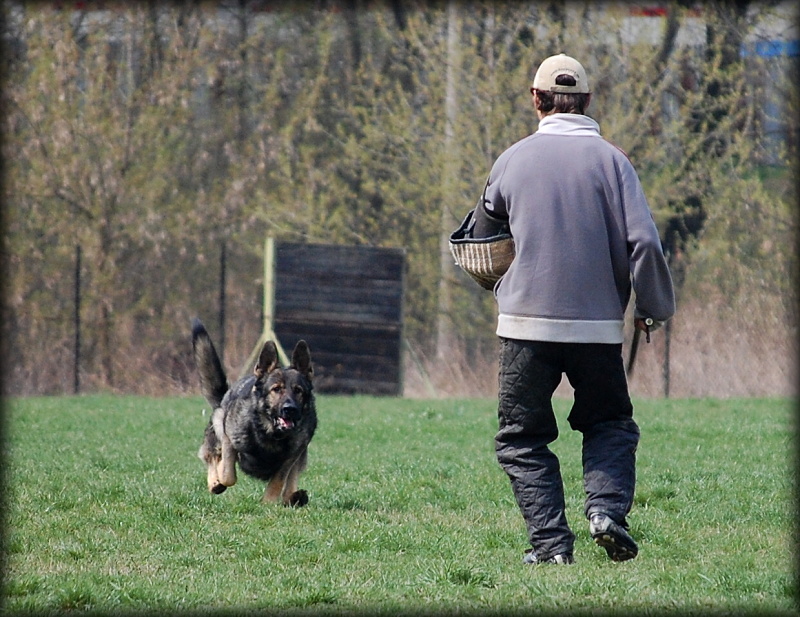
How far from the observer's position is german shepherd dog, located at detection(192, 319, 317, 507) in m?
6.79

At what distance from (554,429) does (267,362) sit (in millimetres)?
2461

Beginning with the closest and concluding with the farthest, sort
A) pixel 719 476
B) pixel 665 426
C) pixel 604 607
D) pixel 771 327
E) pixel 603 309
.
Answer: pixel 604 607
pixel 603 309
pixel 719 476
pixel 665 426
pixel 771 327

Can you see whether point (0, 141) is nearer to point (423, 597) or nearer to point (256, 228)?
point (256, 228)

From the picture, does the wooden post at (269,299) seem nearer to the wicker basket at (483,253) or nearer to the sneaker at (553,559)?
the wicker basket at (483,253)

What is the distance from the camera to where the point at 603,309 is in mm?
4949

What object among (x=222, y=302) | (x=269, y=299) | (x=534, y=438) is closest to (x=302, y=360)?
(x=534, y=438)

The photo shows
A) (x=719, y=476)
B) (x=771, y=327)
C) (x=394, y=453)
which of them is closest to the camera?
(x=719, y=476)

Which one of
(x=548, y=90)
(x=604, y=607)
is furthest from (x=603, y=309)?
(x=604, y=607)

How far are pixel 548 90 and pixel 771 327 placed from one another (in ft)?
47.8

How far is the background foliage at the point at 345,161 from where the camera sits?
20.3 meters

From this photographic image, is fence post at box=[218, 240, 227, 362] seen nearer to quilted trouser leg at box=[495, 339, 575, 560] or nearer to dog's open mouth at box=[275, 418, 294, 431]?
dog's open mouth at box=[275, 418, 294, 431]

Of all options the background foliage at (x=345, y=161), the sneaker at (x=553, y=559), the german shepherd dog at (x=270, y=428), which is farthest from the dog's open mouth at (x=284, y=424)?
the background foliage at (x=345, y=161)

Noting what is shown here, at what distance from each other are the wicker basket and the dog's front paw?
6.73 feet

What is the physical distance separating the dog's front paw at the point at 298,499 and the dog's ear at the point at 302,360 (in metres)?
0.84
